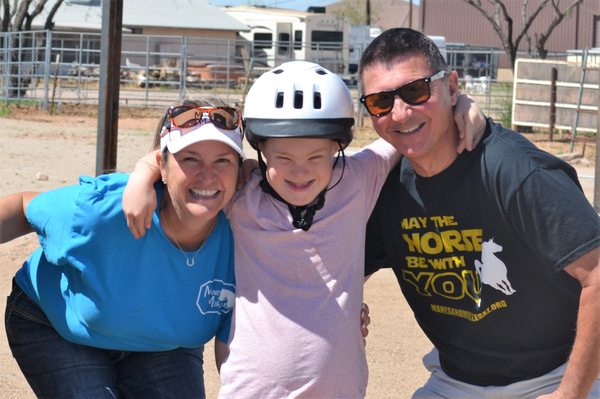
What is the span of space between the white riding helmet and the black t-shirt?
1.22ft

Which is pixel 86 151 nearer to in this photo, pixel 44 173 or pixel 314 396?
pixel 44 173

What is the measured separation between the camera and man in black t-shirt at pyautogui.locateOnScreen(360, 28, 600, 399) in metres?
3.32

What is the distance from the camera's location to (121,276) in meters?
3.52

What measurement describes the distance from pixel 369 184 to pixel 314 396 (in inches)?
30.9

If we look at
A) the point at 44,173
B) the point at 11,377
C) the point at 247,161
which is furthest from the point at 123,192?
the point at 44,173

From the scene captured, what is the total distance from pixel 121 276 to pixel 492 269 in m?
1.28

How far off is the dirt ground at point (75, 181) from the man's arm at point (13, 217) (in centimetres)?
209

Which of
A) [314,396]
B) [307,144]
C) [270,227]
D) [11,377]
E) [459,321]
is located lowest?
[11,377]

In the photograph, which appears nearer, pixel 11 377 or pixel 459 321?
pixel 459 321

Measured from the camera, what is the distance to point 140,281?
353 cm

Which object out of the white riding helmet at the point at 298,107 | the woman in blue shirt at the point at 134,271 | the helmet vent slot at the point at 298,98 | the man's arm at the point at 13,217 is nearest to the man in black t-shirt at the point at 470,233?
the white riding helmet at the point at 298,107

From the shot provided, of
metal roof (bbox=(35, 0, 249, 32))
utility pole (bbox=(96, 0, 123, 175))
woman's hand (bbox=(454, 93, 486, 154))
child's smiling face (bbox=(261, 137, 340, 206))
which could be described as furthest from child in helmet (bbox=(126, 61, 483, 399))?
metal roof (bbox=(35, 0, 249, 32))

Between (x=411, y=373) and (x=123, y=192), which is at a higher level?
(x=123, y=192)

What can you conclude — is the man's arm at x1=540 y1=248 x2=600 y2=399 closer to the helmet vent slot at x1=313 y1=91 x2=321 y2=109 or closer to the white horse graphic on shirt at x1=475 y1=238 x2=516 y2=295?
the white horse graphic on shirt at x1=475 y1=238 x2=516 y2=295
